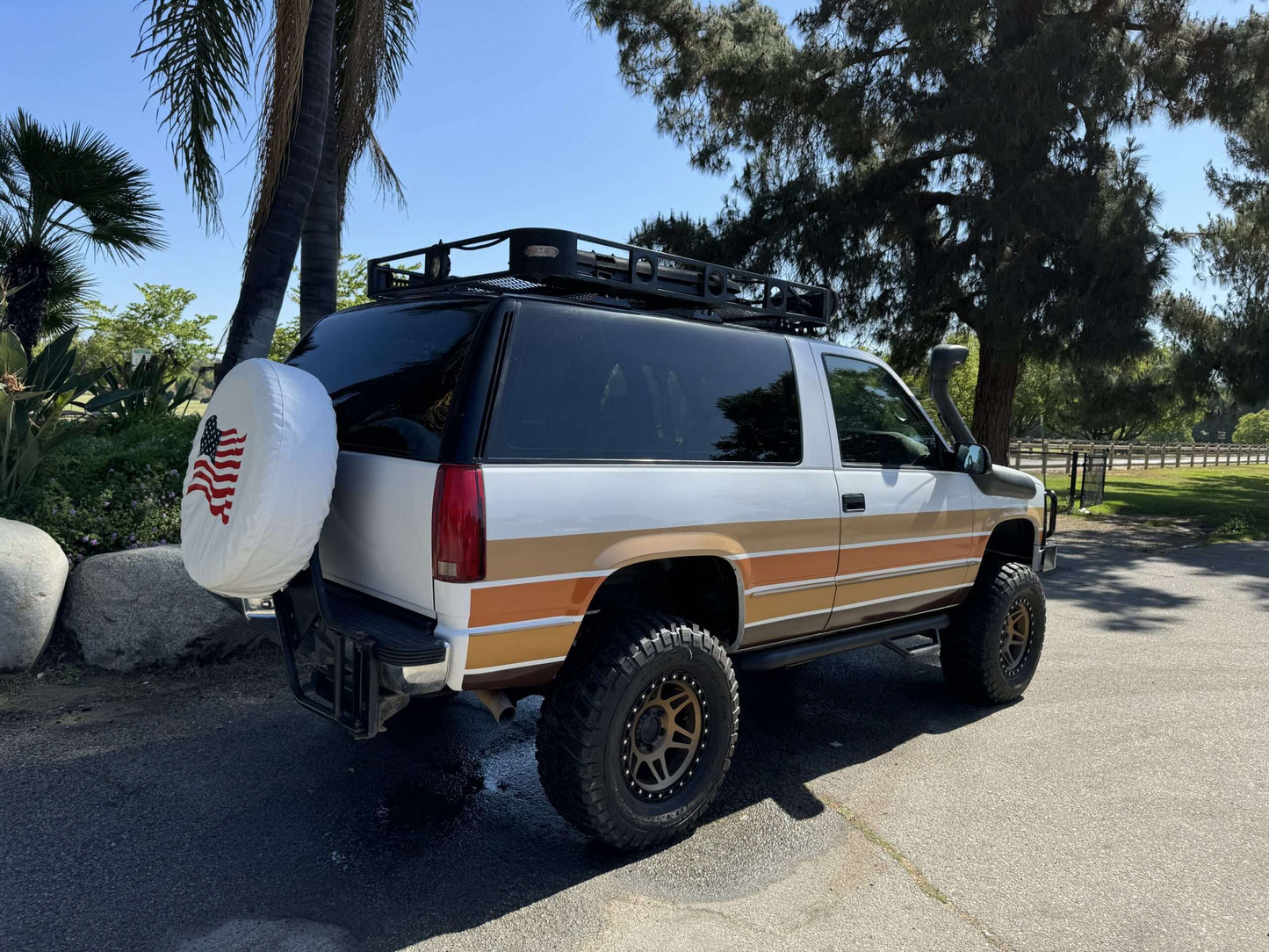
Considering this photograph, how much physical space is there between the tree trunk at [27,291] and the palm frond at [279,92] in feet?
18.5

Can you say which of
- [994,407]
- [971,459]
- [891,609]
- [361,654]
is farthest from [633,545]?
[994,407]

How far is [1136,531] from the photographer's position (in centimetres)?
1356

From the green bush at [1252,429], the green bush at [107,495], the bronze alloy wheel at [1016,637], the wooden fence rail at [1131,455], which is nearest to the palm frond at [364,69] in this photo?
the green bush at [107,495]

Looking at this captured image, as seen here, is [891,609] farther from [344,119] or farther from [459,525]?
[344,119]

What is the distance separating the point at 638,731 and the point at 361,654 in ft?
3.62

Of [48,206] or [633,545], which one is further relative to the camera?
[48,206]

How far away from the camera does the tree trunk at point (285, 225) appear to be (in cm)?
665

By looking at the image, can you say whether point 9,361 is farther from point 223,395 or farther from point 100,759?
point 223,395

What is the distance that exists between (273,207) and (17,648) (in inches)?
143

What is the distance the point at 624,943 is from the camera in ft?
9.05

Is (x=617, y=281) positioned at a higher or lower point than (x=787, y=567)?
higher

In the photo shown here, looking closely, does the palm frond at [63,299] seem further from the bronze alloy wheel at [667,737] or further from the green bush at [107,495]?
the bronze alloy wheel at [667,737]

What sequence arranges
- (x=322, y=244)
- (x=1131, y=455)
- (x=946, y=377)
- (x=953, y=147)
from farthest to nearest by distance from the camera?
(x=1131, y=455), (x=953, y=147), (x=322, y=244), (x=946, y=377)

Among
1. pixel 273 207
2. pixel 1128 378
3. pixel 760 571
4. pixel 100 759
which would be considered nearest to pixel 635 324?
pixel 760 571
